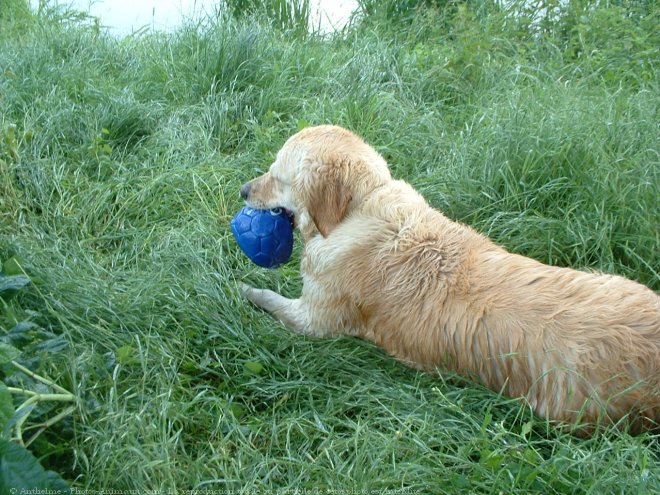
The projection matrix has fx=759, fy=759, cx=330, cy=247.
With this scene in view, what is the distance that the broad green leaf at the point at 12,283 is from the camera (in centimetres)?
325

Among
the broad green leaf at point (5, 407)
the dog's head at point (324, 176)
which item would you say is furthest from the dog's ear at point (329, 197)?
the broad green leaf at point (5, 407)

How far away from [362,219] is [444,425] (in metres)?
1.11

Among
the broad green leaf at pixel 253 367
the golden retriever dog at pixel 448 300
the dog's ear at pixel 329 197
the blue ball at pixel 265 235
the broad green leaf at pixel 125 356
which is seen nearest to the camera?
the golden retriever dog at pixel 448 300

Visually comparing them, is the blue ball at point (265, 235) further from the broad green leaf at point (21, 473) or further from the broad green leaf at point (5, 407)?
the broad green leaf at point (21, 473)

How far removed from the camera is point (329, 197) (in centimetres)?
375

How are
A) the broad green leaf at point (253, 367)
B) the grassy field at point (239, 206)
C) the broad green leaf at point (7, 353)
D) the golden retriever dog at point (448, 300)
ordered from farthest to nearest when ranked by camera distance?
the broad green leaf at point (253, 367)
the golden retriever dog at point (448, 300)
the grassy field at point (239, 206)
the broad green leaf at point (7, 353)

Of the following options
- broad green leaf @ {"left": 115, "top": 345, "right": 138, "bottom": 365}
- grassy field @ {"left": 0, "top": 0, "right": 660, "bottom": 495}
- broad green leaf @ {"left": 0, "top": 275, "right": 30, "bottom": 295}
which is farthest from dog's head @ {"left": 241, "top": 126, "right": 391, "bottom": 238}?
broad green leaf @ {"left": 0, "top": 275, "right": 30, "bottom": 295}

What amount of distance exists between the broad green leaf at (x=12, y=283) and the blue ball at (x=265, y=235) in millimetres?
1124

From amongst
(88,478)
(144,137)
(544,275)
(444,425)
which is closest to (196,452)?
(88,478)

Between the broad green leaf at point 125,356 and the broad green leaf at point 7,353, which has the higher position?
the broad green leaf at point 7,353

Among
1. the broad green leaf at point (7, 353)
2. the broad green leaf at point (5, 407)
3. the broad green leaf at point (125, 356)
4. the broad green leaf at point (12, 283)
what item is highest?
the broad green leaf at point (12, 283)

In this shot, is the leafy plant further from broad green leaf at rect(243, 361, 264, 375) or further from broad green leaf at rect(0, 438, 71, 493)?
broad green leaf at rect(243, 361, 264, 375)

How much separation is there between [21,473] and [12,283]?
1.21m

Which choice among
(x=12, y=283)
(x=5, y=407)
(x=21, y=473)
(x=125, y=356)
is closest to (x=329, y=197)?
(x=125, y=356)
